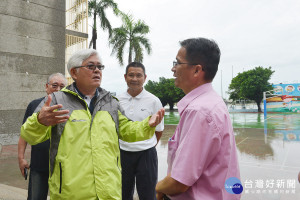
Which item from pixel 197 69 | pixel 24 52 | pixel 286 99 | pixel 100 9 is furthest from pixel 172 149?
pixel 286 99

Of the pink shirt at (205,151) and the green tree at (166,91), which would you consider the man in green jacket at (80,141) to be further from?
the green tree at (166,91)

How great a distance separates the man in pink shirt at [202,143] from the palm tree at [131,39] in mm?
18592

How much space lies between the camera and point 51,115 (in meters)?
1.54

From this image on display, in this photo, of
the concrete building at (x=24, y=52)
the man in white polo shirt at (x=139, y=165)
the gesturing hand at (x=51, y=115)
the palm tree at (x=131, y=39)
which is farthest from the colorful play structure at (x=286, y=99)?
the gesturing hand at (x=51, y=115)

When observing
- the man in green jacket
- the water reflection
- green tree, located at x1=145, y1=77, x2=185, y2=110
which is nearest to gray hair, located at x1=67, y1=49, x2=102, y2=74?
the man in green jacket

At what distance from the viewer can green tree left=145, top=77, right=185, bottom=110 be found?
134 ft

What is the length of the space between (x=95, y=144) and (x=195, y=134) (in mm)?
772

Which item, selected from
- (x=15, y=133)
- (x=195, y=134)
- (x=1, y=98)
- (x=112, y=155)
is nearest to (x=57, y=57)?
(x=1, y=98)

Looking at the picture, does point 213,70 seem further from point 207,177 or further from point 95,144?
point 95,144

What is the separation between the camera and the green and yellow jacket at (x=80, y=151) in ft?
5.32

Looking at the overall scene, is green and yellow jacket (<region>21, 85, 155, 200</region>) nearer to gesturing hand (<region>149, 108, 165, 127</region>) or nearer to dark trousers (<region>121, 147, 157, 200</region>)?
gesturing hand (<region>149, 108, 165, 127</region>)

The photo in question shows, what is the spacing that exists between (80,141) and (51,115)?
10.9 inches

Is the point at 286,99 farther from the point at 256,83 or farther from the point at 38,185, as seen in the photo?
the point at 38,185

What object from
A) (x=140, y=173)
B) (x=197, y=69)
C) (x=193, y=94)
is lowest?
(x=140, y=173)
